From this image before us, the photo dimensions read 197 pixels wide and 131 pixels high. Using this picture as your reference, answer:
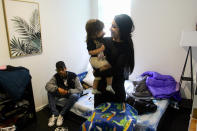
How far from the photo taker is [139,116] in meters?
1.94

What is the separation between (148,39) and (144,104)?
1460mm

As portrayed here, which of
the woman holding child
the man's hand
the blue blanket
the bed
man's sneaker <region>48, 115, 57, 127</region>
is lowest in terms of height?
man's sneaker <region>48, 115, 57, 127</region>

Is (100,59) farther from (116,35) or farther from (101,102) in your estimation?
(101,102)

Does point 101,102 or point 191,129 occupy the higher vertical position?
point 101,102

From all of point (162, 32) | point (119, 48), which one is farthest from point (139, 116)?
point (162, 32)

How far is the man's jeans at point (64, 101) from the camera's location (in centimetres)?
237

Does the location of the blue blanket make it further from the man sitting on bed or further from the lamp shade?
the lamp shade

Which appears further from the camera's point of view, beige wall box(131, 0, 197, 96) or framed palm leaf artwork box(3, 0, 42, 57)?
beige wall box(131, 0, 197, 96)

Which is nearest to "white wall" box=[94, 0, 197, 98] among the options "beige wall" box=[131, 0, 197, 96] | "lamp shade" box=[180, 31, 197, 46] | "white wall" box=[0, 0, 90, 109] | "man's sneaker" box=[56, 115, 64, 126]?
"beige wall" box=[131, 0, 197, 96]

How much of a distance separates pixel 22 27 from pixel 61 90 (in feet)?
3.79

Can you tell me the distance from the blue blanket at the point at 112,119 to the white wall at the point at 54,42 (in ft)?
5.39

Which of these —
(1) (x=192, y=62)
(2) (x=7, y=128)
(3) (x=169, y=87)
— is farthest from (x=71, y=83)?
(1) (x=192, y=62)

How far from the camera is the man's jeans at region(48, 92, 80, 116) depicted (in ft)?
7.79

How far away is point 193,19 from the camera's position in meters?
2.53
